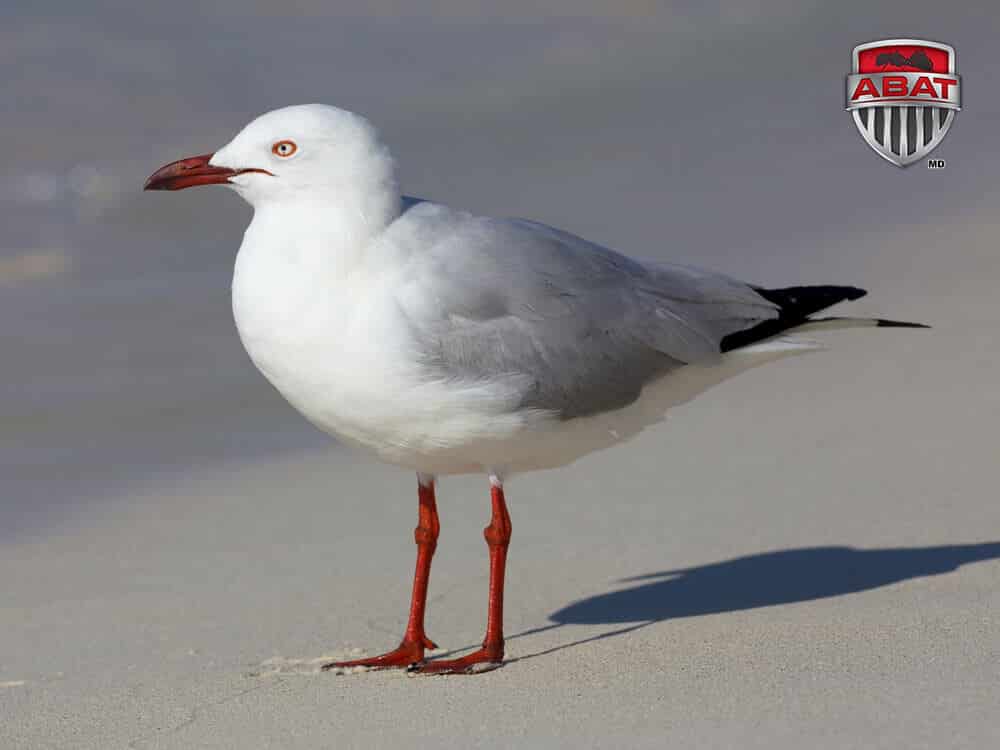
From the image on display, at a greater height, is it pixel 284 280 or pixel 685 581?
pixel 284 280

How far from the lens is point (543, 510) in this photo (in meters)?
7.47

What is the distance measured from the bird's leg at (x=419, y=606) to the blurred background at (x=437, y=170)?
255cm

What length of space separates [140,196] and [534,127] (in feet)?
12.1

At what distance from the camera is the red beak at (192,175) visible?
215 inches

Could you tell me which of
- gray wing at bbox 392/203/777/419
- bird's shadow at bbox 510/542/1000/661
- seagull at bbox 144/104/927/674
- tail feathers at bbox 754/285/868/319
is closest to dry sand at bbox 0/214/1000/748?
bird's shadow at bbox 510/542/1000/661

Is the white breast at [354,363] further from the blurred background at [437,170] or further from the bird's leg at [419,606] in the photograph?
the blurred background at [437,170]

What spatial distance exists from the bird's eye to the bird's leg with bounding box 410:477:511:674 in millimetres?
1312

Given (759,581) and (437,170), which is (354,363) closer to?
(759,581)

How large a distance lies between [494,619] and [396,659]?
38 cm

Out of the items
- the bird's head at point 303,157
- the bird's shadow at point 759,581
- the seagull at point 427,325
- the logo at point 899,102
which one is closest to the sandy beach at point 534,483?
the bird's shadow at point 759,581

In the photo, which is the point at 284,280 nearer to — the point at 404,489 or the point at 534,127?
the point at 404,489

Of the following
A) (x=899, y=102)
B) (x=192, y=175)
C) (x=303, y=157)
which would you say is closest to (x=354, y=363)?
(x=303, y=157)

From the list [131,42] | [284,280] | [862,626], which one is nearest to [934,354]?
[862,626]

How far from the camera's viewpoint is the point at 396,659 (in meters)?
5.58
